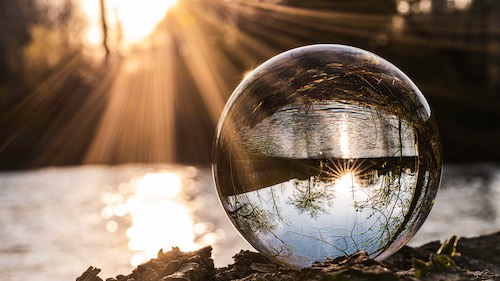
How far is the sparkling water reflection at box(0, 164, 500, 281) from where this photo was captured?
12.5 meters

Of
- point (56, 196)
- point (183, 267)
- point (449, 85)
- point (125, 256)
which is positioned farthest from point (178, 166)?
point (183, 267)

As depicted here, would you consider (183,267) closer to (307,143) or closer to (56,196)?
(307,143)

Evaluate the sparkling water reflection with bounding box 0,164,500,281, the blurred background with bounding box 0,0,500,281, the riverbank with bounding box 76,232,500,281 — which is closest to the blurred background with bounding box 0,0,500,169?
the blurred background with bounding box 0,0,500,281

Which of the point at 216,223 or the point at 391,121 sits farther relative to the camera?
the point at 216,223

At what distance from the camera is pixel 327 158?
483 centimetres

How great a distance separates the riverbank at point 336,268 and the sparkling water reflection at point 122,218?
0.71 meters

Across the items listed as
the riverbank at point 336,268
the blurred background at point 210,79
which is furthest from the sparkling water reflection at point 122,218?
the blurred background at point 210,79

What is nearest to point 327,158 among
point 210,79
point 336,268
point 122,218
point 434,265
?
point 336,268

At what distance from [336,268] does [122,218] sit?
47.5ft

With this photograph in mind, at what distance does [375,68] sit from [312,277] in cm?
165

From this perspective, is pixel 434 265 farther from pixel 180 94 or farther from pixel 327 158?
pixel 180 94

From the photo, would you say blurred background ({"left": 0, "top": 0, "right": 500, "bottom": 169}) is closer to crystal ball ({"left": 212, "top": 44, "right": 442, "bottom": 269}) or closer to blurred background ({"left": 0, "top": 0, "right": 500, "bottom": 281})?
blurred background ({"left": 0, "top": 0, "right": 500, "bottom": 281})

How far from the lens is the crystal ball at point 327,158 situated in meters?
4.87

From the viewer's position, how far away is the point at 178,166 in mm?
33094
